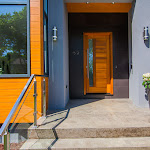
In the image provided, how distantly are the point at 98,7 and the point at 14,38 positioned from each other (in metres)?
2.72

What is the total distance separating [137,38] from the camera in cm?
349

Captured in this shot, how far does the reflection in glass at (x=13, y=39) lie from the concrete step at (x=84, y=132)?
1.31 m

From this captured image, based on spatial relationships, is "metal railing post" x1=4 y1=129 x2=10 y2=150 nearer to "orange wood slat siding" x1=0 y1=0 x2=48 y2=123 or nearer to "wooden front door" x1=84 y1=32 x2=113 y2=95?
"orange wood slat siding" x1=0 y1=0 x2=48 y2=123

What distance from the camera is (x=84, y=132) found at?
216cm

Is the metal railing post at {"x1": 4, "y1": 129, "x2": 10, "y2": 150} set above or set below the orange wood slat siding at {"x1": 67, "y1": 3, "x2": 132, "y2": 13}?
below

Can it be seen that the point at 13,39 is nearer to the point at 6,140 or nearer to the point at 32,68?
the point at 32,68

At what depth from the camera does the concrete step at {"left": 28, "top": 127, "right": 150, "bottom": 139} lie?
2154 millimetres

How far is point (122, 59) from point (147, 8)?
1697 mm

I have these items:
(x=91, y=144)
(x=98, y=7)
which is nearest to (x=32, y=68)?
(x=91, y=144)

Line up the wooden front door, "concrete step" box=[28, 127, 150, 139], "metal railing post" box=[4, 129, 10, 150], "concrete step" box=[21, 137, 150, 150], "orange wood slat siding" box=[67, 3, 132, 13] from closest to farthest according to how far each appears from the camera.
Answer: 1. "metal railing post" box=[4, 129, 10, 150]
2. "concrete step" box=[21, 137, 150, 150]
3. "concrete step" box=[28, 127, 150, 139]
4. "orange wood slat siding" box=[67, 3, 132, 13]
5. the wooden front door

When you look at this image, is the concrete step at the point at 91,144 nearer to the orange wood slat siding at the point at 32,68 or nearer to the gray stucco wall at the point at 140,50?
the orange wood slat siding at the point at 32,68

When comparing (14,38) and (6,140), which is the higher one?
(14,38)

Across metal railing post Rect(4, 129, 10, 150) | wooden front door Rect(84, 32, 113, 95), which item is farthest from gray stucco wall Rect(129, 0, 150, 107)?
metal railing post Rect(4, 129, 10, 150)

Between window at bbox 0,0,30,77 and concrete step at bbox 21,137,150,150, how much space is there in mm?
1406
